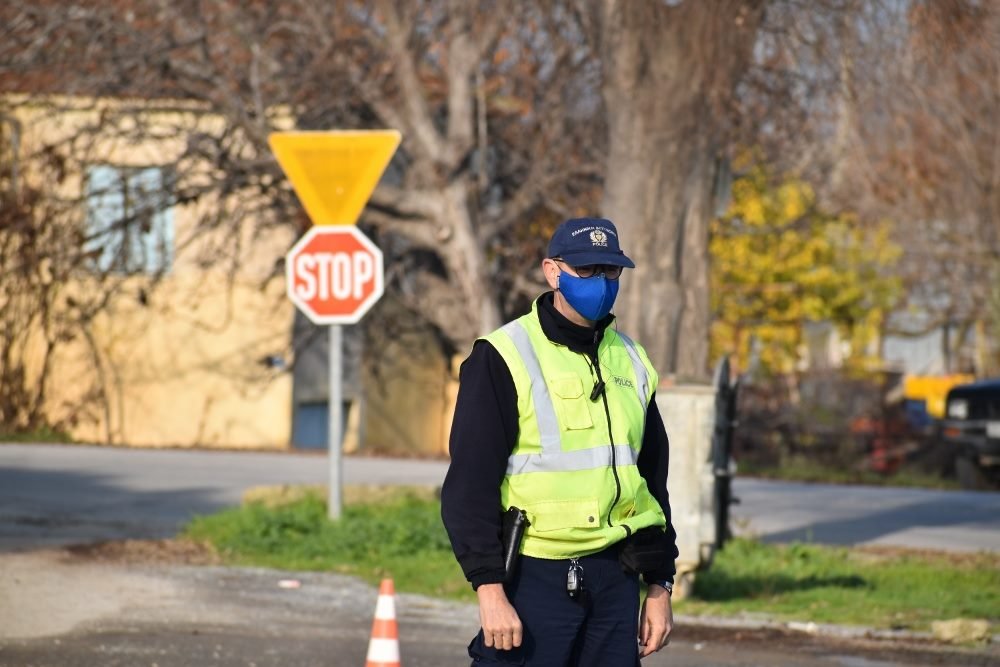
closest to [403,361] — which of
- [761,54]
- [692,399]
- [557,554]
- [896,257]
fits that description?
[896,257]

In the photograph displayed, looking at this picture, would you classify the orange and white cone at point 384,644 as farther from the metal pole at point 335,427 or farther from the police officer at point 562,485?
the metal pole at point 335,427

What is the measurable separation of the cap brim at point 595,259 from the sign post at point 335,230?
287 inches

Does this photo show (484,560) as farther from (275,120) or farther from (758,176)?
(758,176)

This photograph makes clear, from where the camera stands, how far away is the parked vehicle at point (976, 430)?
20.7 m

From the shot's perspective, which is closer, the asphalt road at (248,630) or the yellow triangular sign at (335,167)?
the asphalt road at (248,630)

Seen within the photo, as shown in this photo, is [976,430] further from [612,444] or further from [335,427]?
[612,444]

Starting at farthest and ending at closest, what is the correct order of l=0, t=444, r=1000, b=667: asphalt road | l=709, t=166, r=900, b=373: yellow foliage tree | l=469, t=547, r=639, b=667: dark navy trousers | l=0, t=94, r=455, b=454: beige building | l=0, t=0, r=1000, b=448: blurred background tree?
1. l=709, t=166, r=900, b=373: yellow foliage tree
2. l=0, t=94, r=455, b=454: beige building
3. l=0, t=0, r=1000, b=448: blurred background tree
4. l=0, t=444, r=1000, b=667: asphalt road
5. l=469, t=547, r=639, b=667: dark navy trousers

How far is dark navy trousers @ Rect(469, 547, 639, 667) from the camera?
13.8 feet

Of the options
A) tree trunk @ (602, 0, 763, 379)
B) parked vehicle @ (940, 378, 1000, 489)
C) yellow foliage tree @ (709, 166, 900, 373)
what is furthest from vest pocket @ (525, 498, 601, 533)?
yellow foliage tree @ (709, 166, 900, 373)

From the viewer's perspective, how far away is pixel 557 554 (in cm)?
425

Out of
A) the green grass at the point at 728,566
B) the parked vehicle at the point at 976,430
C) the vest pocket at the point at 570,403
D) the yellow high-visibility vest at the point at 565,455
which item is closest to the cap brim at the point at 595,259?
the yellow high-visibility vest at the point at 565,455

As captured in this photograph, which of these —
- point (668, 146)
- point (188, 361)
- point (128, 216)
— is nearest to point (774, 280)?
point (188, 361)

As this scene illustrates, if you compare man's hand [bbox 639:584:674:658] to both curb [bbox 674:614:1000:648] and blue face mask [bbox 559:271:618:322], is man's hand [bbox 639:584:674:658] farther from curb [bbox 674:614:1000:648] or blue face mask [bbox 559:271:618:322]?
curb [bbox 674:614:1000:648]

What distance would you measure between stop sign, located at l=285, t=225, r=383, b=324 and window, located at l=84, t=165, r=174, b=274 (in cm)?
876
